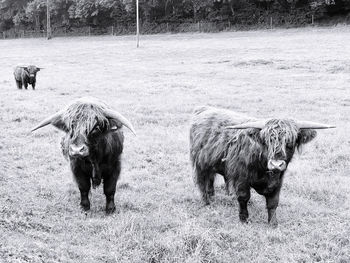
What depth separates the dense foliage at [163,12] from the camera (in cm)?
4275

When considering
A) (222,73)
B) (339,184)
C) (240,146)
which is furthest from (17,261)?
(222,73)

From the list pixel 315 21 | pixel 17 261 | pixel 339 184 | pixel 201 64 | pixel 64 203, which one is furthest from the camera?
pixel 315 21

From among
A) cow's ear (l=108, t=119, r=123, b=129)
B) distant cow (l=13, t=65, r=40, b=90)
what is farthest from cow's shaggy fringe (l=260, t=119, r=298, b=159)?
distant cow (l=13, t=65, r=40, b=90)

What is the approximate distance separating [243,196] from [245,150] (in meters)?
0.51

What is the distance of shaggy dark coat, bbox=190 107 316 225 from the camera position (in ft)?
14.3

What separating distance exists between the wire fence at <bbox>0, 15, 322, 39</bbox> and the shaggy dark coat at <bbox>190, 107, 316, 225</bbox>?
3807 centimetres

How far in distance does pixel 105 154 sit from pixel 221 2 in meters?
47.0

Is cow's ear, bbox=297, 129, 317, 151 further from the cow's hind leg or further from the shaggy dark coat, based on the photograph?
the cow's hind leg

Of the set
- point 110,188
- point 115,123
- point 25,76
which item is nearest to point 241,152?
point 115,123

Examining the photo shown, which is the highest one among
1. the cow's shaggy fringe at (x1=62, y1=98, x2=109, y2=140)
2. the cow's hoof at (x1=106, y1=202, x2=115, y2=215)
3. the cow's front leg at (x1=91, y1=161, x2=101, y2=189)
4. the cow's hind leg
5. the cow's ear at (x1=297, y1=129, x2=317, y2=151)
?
the cow's shaggy fringe at (x1=62, y1=98, x2=109, y2=140)

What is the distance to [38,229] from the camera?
176 inches

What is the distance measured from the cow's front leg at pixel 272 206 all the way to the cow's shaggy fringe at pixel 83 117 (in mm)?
1906

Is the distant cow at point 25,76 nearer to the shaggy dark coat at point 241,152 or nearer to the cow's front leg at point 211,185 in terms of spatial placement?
the shaggy dark coat at point 241,152

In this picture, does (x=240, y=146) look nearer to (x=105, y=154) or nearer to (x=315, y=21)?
(x=105, y=154)
